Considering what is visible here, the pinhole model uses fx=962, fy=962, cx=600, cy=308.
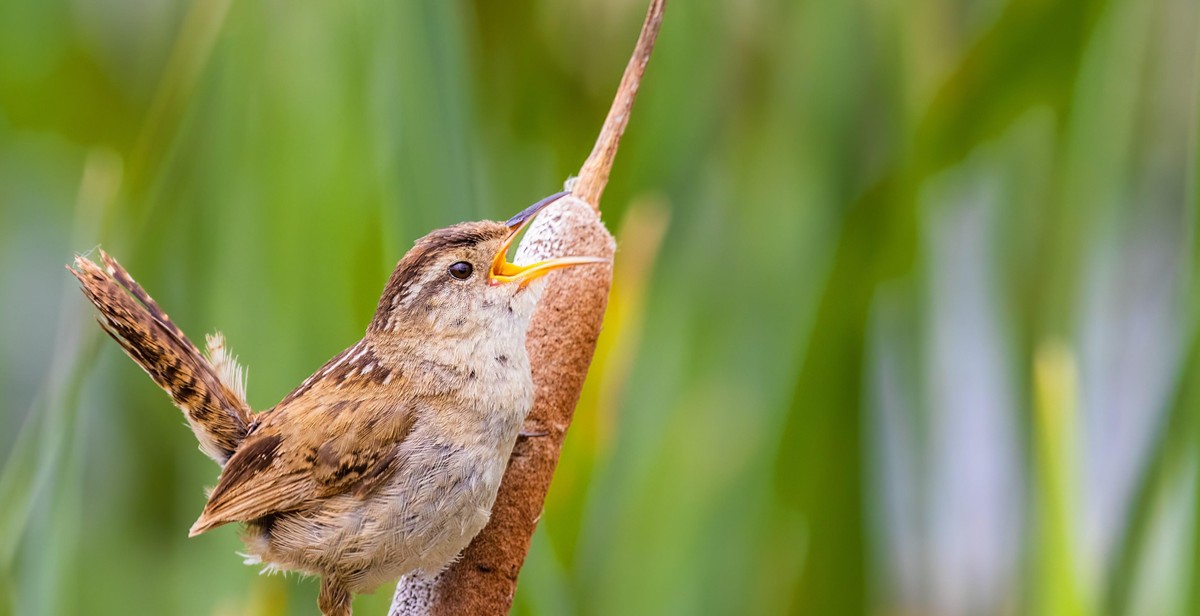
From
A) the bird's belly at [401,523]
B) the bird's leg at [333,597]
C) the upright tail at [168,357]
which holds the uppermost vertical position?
the upright tail at [168,357]

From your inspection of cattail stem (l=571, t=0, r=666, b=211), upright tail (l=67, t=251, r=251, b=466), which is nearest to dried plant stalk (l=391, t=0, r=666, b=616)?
cattail stem (l=571, t=0, r=666, b=211)

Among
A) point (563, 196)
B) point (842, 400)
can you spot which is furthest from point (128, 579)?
point (842, 400)

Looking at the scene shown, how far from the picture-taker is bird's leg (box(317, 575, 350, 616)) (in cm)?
77

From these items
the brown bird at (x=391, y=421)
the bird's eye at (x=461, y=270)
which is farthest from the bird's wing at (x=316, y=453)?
the bird's eye at (x=461, y=270)

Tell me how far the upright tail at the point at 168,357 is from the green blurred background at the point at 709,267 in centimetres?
19

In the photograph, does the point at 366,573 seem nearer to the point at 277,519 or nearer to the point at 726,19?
the point at 277,519

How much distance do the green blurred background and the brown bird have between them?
0.69ft

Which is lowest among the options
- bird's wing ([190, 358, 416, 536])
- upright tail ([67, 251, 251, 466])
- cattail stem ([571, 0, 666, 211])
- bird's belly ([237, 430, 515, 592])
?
bird's belly ([237, 430, 515, 592])

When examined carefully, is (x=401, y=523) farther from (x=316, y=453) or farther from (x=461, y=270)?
(x=461, y=270)

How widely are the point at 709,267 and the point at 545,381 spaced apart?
0.43 m

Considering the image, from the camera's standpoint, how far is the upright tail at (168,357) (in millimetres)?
704

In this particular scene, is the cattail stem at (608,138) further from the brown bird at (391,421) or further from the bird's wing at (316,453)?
the bird's wing at (316,453)

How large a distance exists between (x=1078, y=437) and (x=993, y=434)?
9 cm

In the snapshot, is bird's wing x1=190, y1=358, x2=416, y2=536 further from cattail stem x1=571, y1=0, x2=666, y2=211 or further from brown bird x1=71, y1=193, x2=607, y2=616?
cattail stem x1=571, y1=0, x2=666, y2=211
